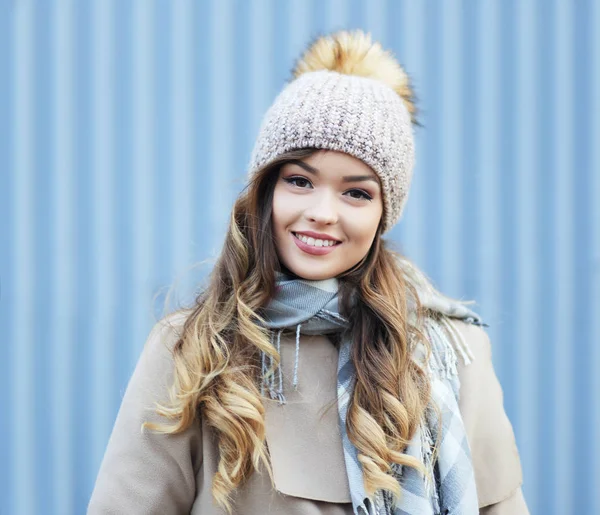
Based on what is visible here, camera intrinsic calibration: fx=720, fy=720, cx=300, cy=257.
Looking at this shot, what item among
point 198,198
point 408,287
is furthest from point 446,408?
point 198,198

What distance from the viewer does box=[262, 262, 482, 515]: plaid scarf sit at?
1.56m

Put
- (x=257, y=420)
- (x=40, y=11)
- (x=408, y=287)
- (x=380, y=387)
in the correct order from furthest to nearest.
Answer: (x=40, y=11) < (x=408, y=287) < (x=380, y=387) < (x=257, y=420)

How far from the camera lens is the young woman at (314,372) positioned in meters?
1.53

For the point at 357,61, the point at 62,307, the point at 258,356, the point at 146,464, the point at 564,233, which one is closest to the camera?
the point at 146,464

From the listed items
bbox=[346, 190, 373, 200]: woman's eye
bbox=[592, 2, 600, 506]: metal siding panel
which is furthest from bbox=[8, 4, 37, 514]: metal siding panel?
bbox=[592, 2, 600, 506]: metal siding panel

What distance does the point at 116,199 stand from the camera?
2.38 m

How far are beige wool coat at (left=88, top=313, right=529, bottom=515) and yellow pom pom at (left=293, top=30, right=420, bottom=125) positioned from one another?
26.7 inches

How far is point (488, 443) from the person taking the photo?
5.69 ft

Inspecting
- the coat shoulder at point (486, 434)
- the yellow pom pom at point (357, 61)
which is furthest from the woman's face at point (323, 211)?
the coat shoulder at point (486, 434)

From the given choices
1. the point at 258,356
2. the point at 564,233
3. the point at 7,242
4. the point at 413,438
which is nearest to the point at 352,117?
the point at 258,356

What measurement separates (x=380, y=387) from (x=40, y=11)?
66.2 inches

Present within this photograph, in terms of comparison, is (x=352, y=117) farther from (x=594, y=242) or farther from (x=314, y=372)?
(x=594, y=242)

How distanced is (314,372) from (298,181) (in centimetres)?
44

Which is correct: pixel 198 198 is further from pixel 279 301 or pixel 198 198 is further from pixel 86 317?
pixel 279 301
